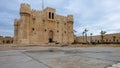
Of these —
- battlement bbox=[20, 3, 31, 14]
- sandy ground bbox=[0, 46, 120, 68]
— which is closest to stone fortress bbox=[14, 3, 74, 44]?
battlement bbox=[20, 3, 31, 14]

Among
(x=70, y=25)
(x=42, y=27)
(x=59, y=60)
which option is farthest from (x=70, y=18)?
(x=59, y=60)

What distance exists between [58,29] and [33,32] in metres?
11.5

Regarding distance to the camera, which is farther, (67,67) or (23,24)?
(23,24)

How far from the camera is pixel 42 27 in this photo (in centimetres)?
4900

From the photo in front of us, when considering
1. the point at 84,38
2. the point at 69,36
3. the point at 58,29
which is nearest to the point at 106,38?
the point at 84,38

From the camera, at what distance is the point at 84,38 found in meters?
76.3

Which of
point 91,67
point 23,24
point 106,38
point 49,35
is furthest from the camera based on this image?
point 106,38

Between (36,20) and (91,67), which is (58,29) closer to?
(36,20)

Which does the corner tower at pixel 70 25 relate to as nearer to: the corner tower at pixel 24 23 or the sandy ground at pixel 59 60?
the corner tower at pixel 24 23

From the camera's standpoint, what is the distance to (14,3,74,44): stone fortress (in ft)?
145

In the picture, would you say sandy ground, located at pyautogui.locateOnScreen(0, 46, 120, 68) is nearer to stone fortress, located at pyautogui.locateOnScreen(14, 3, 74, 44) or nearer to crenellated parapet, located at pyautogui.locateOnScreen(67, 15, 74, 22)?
stone fortress, located at pyautogui.locateOnScreen(14, 3, 74, 44)

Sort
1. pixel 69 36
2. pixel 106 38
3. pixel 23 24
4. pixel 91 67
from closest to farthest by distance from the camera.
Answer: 1. pixel 91 67
2. pixel 23 24
3. pixel 69 36
4. pixel 106 38

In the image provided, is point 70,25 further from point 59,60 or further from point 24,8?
point 59,60

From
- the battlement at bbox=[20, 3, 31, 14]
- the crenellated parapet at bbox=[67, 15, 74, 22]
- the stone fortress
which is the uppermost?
the battlement at bbox=[20, 3, 31, 14]
